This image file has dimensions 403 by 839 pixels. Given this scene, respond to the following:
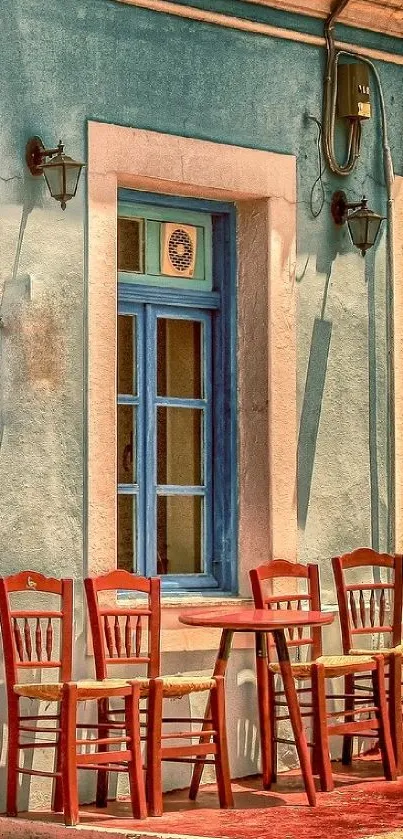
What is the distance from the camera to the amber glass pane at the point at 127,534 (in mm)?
8797

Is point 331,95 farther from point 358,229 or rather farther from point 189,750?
point 189,750

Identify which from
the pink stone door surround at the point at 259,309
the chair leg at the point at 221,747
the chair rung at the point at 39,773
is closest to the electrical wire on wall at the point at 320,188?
the pink stone door surround at the point at 259,309

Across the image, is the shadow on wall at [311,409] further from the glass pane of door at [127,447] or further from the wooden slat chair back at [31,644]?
the wooden slat chair back at [31,644]

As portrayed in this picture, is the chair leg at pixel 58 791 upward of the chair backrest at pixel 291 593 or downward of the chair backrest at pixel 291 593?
downward

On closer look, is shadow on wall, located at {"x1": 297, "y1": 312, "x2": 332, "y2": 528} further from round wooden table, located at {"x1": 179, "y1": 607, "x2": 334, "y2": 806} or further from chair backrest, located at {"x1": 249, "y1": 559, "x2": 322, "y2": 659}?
round wooden table, located at {"x1": 179, "y1": 607, "x2": 334, "y2": 806}

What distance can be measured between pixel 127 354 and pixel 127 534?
873 mm

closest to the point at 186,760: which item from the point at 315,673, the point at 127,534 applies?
the point at 315,673

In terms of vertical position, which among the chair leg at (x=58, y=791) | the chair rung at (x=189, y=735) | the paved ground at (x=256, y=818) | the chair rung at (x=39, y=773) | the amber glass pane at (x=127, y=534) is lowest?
the paved ground at (x=256, y=818)

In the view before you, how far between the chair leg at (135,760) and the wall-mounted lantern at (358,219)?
3046 millimetres

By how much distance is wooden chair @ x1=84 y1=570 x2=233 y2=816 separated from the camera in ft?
25.3

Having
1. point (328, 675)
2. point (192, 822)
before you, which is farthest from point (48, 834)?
point (328, 675)

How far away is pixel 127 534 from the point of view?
29.0 feet

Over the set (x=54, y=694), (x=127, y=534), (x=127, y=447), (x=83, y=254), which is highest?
(x=83, y=254)

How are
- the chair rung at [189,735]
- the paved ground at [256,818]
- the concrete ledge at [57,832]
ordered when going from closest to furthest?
1. the concrete ledge at [57,832]
2. the paved ground at [256,818]
3. the chair rung at [189,735]
